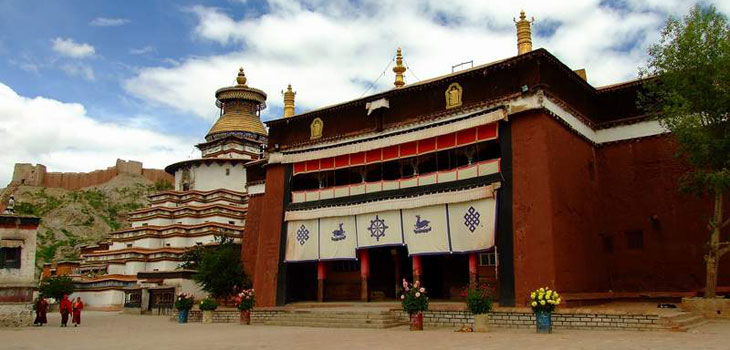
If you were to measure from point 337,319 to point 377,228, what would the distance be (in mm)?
4084

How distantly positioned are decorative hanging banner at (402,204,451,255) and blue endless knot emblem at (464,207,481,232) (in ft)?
2.53

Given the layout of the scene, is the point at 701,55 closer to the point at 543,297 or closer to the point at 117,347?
the point at 543,297

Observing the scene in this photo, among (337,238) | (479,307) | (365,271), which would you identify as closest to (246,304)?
(337,238)

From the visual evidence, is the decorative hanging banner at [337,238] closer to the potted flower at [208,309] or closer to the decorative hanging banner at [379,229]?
the decorative hanging banner at [379,229]

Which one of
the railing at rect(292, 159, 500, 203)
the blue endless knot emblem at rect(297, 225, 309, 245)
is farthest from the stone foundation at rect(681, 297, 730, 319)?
the blue endless knot emblem at rect(297, 225, 309, 245)

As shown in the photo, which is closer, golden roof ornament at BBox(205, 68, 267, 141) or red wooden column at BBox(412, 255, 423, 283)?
red wooden column at BBox(412, 255, 423, 283)

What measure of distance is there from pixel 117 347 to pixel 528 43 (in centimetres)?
1400

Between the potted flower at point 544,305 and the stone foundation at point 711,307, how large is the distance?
410 cm

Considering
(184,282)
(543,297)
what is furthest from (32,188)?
(543,297)

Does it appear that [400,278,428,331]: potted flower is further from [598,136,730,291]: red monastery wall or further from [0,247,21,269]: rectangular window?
[0,247,21,269]: rectangular window

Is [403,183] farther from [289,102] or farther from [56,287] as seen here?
[56,287]

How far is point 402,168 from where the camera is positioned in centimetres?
2159

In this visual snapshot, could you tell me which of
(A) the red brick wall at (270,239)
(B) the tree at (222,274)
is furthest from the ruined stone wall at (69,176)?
(A) the red brick wall at (270,239)

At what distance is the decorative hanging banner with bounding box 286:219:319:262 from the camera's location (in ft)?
72.5
